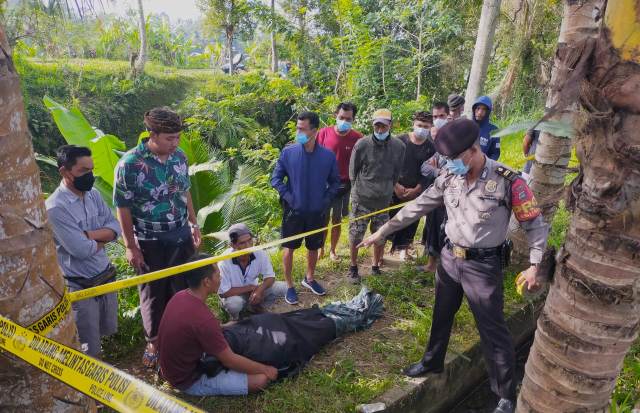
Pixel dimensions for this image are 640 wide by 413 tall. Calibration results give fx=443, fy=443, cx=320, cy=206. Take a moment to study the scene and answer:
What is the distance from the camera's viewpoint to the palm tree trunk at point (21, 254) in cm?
135

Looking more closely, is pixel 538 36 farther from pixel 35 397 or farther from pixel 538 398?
pixel 35 397

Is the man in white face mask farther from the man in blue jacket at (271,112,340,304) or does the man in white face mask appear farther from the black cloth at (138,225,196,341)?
the black cloth at (138,225,196,341)

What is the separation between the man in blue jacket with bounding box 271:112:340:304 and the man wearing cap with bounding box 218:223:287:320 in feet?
1.01

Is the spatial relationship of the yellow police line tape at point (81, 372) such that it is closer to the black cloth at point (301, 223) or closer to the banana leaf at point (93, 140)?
the black cloth at point (301, 223)

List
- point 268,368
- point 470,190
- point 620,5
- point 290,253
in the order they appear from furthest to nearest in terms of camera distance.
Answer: point 290,253
point 268,368
point 470,190
point 620,5

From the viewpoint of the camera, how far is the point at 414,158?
4.61 m

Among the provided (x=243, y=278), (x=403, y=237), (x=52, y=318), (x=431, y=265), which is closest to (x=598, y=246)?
(x=52, y=318)

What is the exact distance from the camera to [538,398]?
175 cm

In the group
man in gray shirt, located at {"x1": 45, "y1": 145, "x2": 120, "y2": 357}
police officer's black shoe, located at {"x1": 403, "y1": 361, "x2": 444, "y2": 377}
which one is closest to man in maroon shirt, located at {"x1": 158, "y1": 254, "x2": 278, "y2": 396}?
man in gray shirt, located at {"x1": 45, "y1": 145, "x2": 120, "y2": 357}

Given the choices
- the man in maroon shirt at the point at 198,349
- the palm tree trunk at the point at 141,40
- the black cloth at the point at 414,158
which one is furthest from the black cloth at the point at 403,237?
the palm tree trunk at the point at 141,40

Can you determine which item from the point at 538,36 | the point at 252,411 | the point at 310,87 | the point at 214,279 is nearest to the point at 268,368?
the point at 252,411

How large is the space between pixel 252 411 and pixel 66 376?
1.70 m

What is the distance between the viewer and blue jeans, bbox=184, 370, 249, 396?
9.61 ft

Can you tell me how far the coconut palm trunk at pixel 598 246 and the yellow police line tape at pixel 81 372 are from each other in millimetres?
1405
